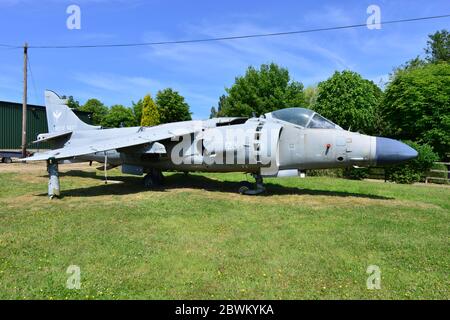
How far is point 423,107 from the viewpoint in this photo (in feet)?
95.6

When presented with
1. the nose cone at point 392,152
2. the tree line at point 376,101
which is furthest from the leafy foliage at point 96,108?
the nose cone at point 392,152

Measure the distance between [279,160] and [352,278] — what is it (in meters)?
6.42

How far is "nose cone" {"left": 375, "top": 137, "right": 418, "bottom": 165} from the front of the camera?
9.87 metres

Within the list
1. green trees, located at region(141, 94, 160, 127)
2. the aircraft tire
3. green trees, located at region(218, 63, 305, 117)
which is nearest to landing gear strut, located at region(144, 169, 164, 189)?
the aircraft tire

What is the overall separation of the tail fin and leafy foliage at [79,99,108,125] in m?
64.6

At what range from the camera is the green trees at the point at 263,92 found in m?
43.6

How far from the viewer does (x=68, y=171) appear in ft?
58.9

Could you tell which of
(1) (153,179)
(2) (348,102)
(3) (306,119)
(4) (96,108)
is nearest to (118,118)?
(4) (96,108)

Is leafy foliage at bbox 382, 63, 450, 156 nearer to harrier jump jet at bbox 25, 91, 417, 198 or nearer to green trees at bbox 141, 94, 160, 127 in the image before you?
harrier jump jet at bbox 25, 91, 417, 198

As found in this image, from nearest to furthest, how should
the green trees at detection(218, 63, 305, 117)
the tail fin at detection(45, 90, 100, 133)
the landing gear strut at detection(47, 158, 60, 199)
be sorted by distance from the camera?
the landing gear strut at detection(47, 158, 60, 199)
the tail fin at detection(45, 90, 100, 133)
the green trees at detection(218, 63, 305, 117)

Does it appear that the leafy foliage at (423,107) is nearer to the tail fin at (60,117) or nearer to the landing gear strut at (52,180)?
the tail fin at (60,117)

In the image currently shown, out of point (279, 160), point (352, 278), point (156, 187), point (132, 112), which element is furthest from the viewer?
point (132, 112)

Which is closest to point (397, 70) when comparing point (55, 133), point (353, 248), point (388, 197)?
point (388, 197)
